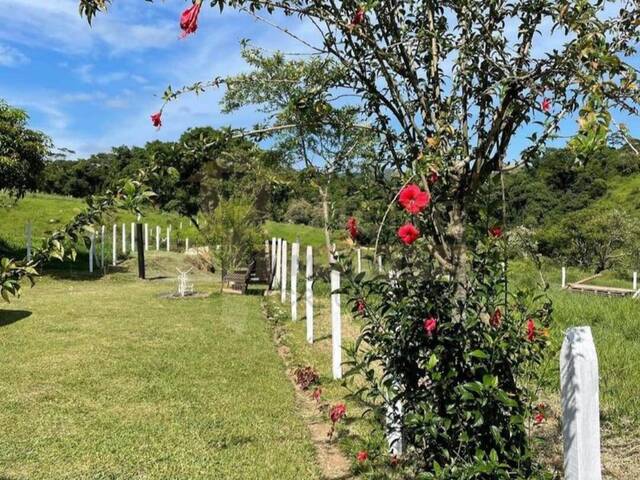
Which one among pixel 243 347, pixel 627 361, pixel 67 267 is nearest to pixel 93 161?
pixel 67 267

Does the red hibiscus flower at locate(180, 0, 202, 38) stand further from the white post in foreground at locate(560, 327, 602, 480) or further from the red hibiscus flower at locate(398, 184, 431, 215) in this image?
the white post in foreground at locate(560, 327, 602, 480)

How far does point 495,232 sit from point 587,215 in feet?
102

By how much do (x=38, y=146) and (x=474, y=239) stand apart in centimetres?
1570

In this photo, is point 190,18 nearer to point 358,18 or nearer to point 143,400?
point 358,18

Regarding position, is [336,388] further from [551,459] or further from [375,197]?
[375,197]

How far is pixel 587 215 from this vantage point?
3078 centimetres

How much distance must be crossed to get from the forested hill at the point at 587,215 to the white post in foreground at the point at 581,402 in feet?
67.2

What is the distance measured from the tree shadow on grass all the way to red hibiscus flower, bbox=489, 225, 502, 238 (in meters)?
8.68

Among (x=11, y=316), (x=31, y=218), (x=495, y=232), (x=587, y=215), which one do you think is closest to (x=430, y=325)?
(x=495, y=232)

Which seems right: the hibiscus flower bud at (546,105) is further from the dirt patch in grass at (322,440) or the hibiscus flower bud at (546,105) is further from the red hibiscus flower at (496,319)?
the dirt patch in grass at (322,440)

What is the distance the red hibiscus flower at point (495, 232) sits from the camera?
8.59ft

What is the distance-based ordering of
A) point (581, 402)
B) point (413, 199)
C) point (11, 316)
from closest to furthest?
point (581, 402), point (413, 199), point (11, 316)

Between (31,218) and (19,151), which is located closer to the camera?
(19,151)

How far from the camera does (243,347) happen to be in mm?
8023
